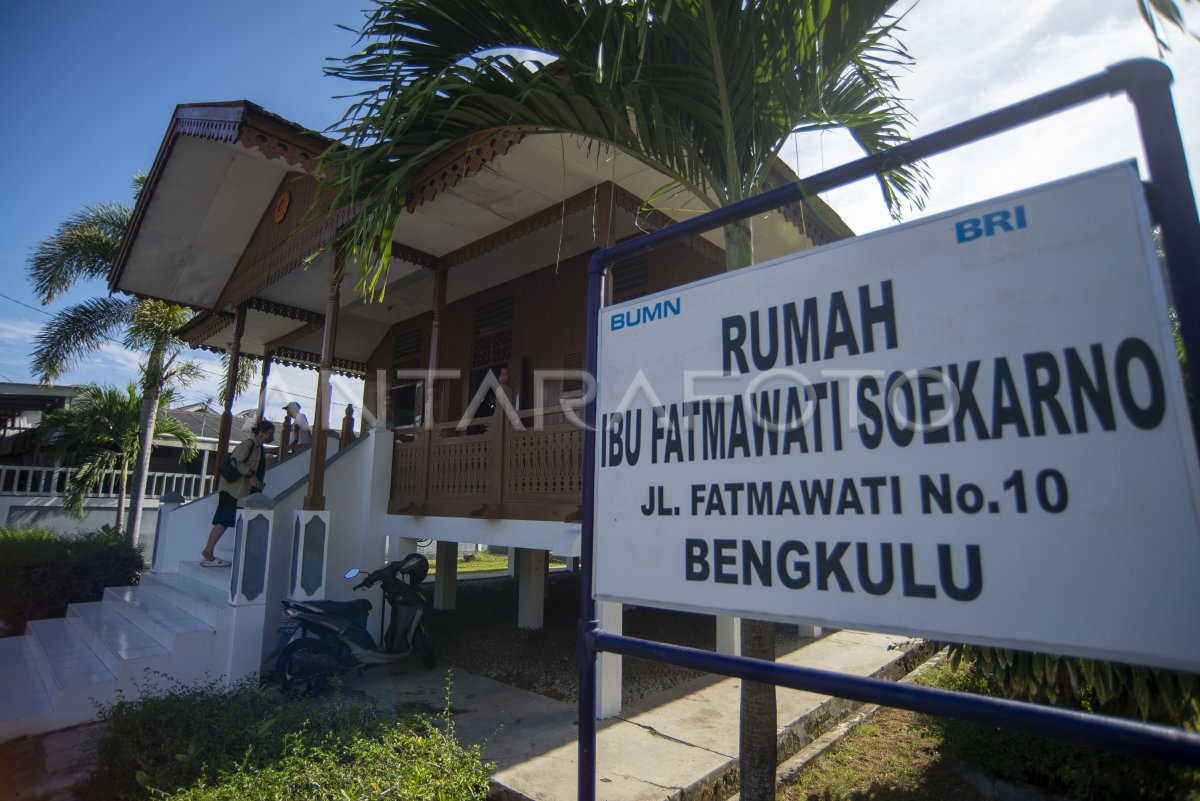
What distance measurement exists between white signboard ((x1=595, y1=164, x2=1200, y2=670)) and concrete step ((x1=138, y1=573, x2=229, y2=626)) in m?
6.55

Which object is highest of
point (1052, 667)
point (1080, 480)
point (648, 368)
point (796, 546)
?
point (648, 368)

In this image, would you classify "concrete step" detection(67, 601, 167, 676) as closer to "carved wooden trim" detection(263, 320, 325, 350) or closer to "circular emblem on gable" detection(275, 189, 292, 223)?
"carved wooden trim" detection(263, 320, 325, 350)

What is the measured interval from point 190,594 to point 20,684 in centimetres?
161

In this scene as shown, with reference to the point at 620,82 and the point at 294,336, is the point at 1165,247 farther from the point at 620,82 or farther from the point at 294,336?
the point at 294,336

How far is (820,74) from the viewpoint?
3508mm

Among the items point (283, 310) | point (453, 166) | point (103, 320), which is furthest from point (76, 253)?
point (453, 166)

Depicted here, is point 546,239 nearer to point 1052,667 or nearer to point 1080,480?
point 1052,667

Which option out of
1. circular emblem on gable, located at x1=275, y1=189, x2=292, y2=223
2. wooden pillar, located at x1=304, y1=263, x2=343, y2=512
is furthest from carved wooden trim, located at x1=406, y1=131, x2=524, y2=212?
circular emblem on gable, located at x1=275, y1=189, x2=292, y2=223

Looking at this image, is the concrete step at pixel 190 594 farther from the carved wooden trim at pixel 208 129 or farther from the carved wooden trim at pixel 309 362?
the carved wooden trim at pixel 309 362

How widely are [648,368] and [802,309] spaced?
528 mm

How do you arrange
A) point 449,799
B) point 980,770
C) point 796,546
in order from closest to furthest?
point 796,546 < point 449,799 < point 980,770

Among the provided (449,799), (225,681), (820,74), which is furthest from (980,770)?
(225,681)

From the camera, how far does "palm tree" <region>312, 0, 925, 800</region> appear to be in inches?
127

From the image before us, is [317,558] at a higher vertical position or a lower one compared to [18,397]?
lower
